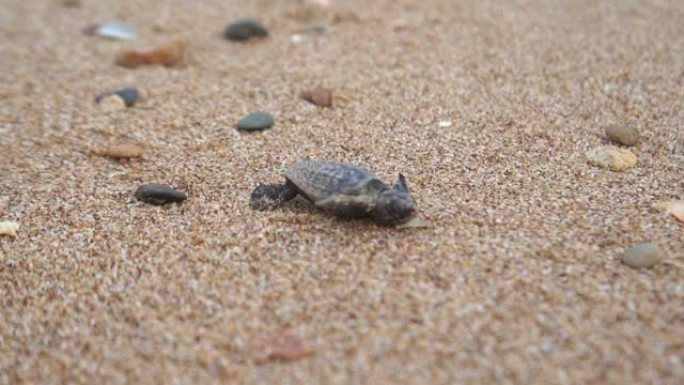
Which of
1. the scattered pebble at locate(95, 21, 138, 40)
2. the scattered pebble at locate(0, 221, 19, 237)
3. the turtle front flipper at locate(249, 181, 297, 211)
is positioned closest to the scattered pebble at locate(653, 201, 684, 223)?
the turtle front flipper at locate(249, 181, 297, 211)

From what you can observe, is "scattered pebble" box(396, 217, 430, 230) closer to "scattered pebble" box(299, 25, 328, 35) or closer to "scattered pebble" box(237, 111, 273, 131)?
"scattered pebble" box(237, 111, 273, 131)

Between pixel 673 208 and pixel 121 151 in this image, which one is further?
pixel 121 151

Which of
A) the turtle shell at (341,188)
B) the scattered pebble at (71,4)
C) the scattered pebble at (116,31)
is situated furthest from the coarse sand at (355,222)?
the scattered pebble at (71,4)

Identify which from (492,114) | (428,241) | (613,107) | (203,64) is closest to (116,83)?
(203,64)

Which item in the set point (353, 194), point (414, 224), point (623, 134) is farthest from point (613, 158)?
point (353, 194)

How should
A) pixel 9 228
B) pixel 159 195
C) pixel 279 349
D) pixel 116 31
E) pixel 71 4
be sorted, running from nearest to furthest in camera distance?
pixel 279 349, pixel 9 228, pixel 159 195, pixel 116 31, pixel 71 4

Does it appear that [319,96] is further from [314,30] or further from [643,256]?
[643,256]

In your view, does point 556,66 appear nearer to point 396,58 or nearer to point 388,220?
point 396,58
